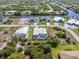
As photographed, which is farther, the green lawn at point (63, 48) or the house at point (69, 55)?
the green lawn at point (63, 48)

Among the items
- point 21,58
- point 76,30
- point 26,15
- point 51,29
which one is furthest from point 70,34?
point 26,15

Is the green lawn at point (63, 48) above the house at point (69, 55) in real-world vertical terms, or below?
below

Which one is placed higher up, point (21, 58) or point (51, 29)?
point (21, 58)

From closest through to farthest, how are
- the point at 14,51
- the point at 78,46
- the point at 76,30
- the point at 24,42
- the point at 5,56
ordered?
the point at 5,56 < the point at 14,51 < the point at 78,46 < the point at 24,42 < the point at 76,30

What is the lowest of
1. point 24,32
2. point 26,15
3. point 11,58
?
point 26,15

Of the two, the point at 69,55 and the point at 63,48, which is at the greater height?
the point at 69,55

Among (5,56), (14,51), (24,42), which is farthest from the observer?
(24,42)

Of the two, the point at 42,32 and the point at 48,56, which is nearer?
the point at 48,56

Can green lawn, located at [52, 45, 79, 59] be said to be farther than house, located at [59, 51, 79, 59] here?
Yes

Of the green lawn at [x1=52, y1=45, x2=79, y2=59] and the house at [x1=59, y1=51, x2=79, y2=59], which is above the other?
the house at [x1=59, y1=51, x2=79, y2=59]

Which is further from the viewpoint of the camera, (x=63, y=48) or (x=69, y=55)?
(x=63, y=48)

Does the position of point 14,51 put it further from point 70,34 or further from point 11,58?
point 70,34
